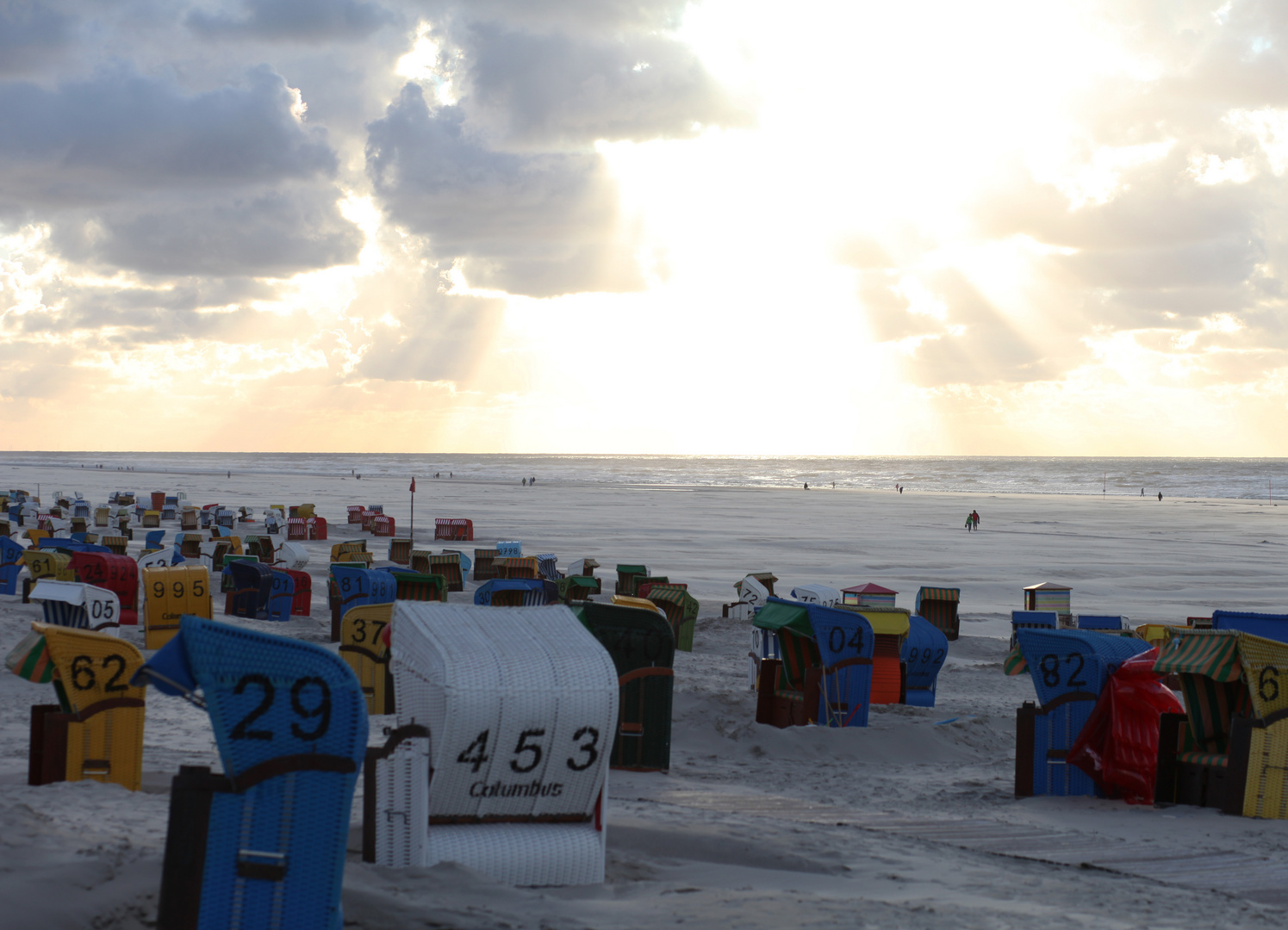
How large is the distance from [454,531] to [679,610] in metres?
29.0

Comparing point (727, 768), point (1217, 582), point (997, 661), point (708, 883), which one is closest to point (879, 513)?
point (1217, 582)

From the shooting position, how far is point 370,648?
1343cm

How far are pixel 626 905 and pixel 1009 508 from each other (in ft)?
259

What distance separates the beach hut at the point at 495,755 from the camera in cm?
650

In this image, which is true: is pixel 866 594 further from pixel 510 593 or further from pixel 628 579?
pixel 510 593

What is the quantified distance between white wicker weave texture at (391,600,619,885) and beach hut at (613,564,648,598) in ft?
53.9

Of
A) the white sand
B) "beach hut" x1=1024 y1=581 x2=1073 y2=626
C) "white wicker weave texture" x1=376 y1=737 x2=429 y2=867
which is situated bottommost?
the white sand

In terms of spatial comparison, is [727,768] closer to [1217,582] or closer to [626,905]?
[626,905]

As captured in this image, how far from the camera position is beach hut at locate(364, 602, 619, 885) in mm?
6504

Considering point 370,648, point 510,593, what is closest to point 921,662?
point 510,593

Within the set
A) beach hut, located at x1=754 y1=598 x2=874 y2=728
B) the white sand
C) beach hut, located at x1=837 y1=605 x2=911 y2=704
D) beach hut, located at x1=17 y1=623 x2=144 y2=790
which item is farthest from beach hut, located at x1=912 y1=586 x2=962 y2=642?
beach hut, located at x1=17 y1=623 x2=144 y2=790

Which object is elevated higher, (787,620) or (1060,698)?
(787,620)

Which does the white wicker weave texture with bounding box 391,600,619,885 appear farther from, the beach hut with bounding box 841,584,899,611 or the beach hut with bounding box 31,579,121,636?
the beach hut with bounding box 841,584,899,611

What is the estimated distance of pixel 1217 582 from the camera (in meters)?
35.4
